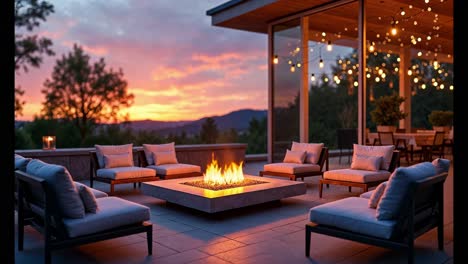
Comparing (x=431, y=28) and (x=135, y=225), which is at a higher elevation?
(x=431, y=28)

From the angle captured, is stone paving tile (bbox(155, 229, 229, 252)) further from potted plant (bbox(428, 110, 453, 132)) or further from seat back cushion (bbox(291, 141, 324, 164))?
potted plant (bbox(428, 110, 453, 132))

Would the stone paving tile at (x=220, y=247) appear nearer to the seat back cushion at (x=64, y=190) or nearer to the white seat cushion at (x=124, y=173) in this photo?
the seat back cushion at (x=64, y=190)

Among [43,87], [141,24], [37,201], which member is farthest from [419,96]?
[37,201]

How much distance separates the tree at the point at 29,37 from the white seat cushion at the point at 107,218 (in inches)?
432

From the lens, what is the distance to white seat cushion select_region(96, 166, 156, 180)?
6449mm

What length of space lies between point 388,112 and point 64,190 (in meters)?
9.36

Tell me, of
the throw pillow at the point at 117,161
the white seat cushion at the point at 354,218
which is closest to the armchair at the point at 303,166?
the throw pillow at the point at 117,161

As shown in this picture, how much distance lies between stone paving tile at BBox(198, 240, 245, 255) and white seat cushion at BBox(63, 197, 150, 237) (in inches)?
24.8

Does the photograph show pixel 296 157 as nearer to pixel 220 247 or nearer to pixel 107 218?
pixel 220 247

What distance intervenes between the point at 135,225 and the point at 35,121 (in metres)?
11.5

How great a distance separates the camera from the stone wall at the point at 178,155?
→ 7.97m

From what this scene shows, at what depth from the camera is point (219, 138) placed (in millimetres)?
14867

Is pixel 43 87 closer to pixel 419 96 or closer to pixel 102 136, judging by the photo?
pixel 102 136

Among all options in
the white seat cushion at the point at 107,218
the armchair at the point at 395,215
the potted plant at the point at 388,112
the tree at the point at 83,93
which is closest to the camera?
the armchair at the point at 395,215
